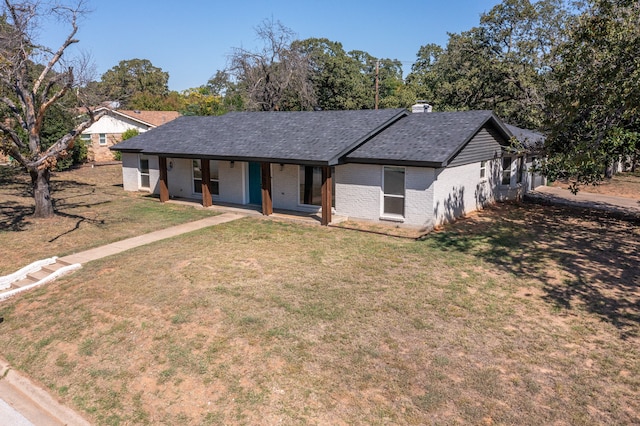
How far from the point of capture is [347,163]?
1683 centimetres

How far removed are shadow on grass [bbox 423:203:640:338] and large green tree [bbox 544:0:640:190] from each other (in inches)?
97.1

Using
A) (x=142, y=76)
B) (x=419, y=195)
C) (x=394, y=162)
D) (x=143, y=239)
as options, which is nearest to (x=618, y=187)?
(x=419, y=195)

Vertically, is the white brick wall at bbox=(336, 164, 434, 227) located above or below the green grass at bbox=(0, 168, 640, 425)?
above

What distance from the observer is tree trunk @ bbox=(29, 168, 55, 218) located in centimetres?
1669

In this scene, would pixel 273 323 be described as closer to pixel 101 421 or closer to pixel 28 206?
pixel 101 421

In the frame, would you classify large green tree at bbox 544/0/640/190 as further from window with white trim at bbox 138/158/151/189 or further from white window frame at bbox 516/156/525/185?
window with white trim at bbox 138/158/151/189

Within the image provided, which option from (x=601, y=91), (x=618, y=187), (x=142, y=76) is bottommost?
(x=618, y=187)

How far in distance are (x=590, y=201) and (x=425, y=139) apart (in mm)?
11628

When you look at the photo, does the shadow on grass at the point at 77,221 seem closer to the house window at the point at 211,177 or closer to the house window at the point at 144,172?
the house window at the point at 211,177

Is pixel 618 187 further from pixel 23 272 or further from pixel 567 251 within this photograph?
pixel 23 272

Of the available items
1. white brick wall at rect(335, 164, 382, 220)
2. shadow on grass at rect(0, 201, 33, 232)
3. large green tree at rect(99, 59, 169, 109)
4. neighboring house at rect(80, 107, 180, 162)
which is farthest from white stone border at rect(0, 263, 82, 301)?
large green tree at rect(99, 59, 169, 109)

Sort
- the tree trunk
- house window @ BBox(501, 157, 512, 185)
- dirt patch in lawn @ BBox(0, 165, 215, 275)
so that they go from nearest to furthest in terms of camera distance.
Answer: dirt patch in lawn @ BBox(0, 165, 215, 275)
the tree trunk
house window @ BBox(501, 157, 512, 185)

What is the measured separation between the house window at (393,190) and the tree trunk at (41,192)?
41.7 ft

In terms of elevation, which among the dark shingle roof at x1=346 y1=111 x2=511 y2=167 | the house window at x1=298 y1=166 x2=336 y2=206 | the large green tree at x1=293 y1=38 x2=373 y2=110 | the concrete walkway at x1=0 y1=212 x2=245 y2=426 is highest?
the large green tree at x1=293 y1=38 x2=373 y2=110
